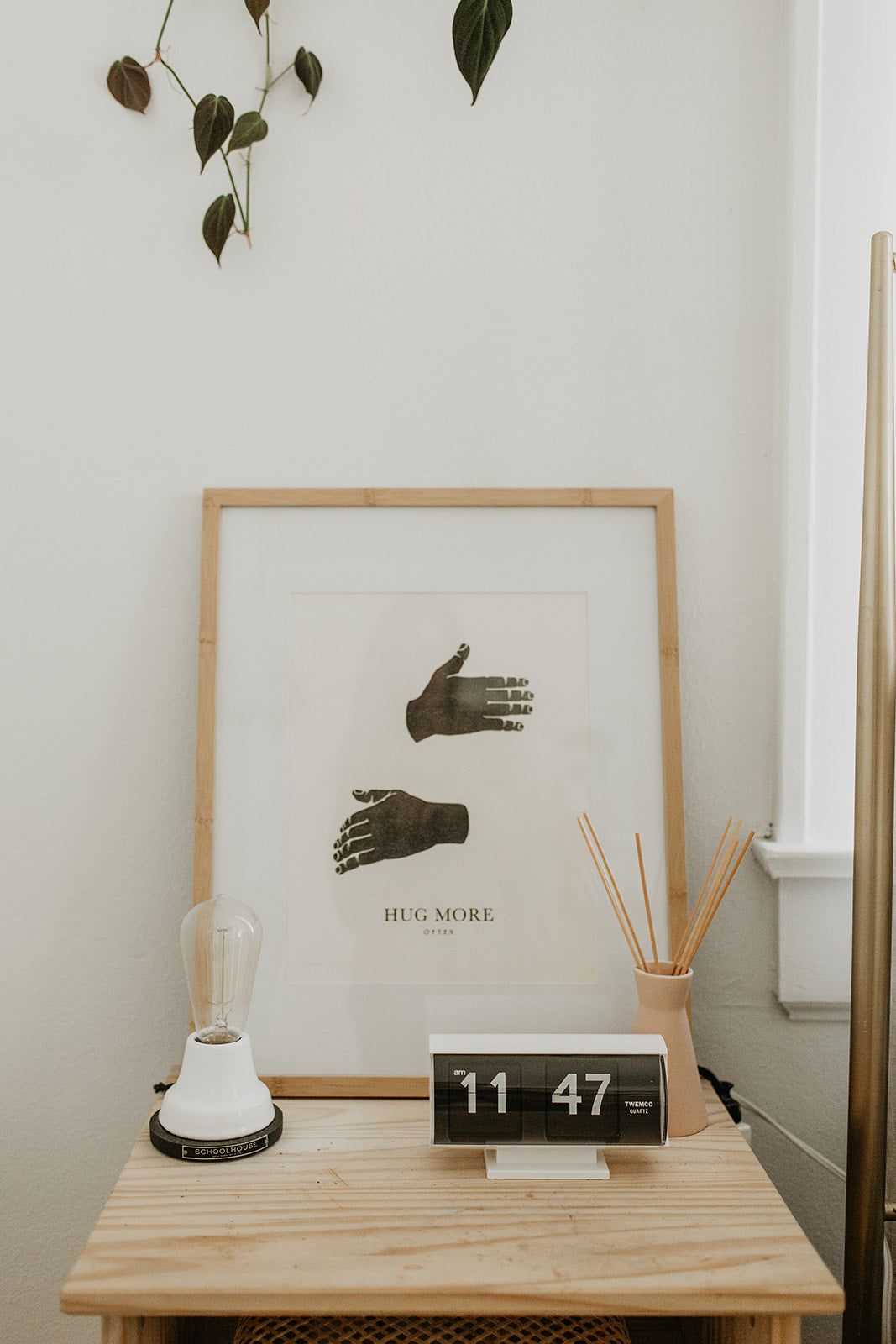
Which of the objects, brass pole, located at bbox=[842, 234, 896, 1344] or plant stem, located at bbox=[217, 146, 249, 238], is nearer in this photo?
brass pole, located at bbox=[842, 234, 896, 1344]

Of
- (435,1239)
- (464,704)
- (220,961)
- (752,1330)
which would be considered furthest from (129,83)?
(752,1330)

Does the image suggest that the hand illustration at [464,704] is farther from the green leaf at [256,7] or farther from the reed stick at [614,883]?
the green leaf at [256,7]

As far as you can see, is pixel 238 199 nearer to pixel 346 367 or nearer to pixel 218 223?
pixel 218 223

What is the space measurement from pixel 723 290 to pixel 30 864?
101 cm

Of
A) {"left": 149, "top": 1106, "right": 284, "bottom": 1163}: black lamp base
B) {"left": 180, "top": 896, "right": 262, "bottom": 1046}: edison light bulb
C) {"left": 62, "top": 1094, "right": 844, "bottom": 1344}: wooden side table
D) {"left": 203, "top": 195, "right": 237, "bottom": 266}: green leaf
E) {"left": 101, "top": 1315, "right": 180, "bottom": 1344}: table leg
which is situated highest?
{"left": 203, "top": 195, "right": 237, "bottom": 266}: green leaf

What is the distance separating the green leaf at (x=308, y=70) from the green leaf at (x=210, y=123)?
0.29 feet

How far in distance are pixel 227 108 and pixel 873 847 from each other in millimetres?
989

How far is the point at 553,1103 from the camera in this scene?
76 cm

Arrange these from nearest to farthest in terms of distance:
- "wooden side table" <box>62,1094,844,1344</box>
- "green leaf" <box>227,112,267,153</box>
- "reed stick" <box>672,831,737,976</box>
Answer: "wooden side table" <box>62,1094,844,1344</box> < "reed stick" <box>672,831,737,976</box> < "green leaf" <box>227,112,267,153</box>

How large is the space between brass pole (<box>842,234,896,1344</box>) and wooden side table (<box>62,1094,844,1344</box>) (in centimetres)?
13

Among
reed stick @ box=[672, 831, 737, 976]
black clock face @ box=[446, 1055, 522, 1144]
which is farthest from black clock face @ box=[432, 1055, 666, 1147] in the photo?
reed stick @ box=[672, 831, 737, 976]

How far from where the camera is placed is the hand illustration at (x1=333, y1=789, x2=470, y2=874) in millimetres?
965

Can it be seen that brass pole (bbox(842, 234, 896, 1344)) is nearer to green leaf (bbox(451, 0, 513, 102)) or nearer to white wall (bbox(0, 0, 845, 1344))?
white wall (bbox(0, 0, 845, 1344))

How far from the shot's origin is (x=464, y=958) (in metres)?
0.95
